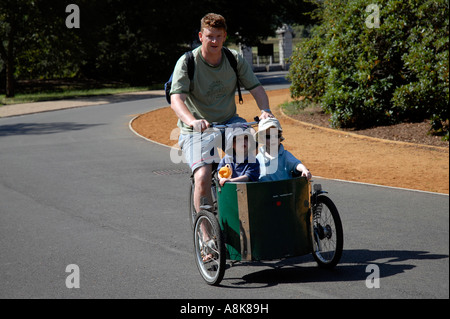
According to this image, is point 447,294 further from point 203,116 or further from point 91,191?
point 91,191

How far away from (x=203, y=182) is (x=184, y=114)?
0.58 meters

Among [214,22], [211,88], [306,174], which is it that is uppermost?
[214,22]

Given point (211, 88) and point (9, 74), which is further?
point (9, 74)

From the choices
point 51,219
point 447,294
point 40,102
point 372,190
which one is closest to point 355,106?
Answer: point 372,190

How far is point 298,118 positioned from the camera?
18.7 meters

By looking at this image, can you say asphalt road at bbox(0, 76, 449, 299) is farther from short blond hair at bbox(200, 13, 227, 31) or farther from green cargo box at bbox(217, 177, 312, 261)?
short blond hair at bbox(200, 13, 227, 31)

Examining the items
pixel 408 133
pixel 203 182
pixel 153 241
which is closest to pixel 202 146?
pixel 203 182

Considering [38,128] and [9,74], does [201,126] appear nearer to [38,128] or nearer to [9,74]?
[38,128]

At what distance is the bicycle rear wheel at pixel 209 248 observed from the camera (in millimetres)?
4617

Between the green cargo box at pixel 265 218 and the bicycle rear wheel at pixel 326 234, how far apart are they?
0.19 metres

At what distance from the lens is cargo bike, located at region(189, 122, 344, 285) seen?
15.0 feet

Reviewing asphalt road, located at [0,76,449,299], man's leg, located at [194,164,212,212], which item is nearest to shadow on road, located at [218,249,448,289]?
asphalt road, located at [0,76,449,299]

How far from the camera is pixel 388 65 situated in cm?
1498

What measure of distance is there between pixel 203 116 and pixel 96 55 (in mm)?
34990
